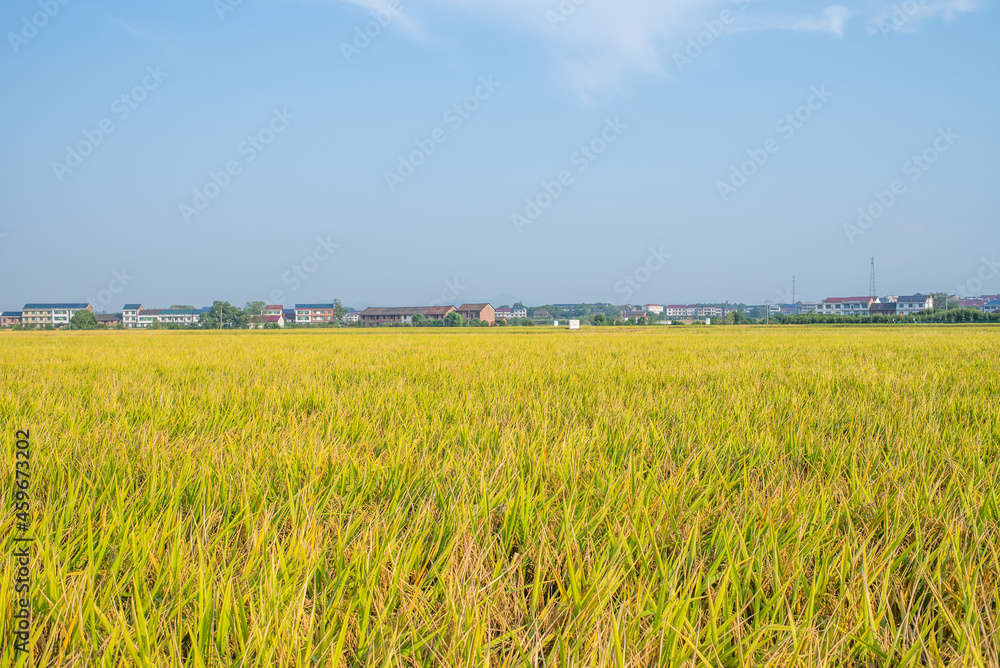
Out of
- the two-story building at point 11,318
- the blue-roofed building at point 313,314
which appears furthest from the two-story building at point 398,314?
the two-story building at point 11,318

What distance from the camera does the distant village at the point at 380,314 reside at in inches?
3086

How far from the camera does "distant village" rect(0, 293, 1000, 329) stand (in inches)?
3086

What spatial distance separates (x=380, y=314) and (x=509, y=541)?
10147cm

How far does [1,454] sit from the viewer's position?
194 cm

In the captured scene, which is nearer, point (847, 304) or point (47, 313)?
point (47, 313)

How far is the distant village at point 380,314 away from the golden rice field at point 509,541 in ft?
241

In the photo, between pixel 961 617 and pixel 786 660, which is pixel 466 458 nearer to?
pixel 786 660

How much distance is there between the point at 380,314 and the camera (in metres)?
100

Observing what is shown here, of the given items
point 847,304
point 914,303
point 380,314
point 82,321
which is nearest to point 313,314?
point 380,314

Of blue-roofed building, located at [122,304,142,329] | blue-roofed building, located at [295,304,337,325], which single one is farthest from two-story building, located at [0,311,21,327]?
blue-roofed building, located at [295,304,337,325]

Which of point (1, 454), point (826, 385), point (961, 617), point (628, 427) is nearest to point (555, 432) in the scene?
point (628, 427)

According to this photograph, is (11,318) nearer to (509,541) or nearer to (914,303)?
(509,541)

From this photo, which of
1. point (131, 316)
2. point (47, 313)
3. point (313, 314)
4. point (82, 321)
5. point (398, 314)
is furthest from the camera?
point (313, 314)

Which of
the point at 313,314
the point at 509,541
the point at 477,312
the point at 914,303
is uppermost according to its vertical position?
the point at 313,314
